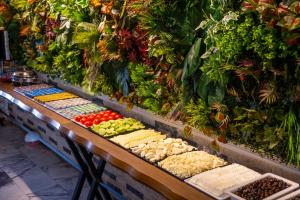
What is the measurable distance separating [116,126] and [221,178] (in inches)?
49.6

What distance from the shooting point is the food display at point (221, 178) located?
2.18 m

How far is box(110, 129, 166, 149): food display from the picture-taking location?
293 centimetres

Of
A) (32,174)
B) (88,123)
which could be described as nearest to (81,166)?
(88,123)

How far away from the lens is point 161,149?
2805mm

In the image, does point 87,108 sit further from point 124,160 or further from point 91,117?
point 124,160

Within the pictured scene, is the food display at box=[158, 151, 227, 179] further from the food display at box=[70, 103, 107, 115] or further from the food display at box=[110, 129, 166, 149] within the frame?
the food display at box=[70, 103, 107, 115]

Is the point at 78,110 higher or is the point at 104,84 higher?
the point at 104,84

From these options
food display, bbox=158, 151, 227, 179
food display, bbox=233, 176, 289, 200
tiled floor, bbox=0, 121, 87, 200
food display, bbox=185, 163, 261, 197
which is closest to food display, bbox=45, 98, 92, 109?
tiled floor, bbox=0, 121, 87, 200

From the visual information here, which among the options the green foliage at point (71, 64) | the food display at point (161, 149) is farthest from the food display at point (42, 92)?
the food display at point (161, 149)

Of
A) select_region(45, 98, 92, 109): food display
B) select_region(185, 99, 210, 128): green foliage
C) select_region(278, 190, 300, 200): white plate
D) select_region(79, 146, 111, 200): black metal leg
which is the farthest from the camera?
select_region(45, 98, 92, 109): food display

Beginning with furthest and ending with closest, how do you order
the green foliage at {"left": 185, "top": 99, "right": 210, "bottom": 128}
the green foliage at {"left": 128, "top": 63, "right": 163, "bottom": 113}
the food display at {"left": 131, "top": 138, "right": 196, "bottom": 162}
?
the green foliage at {"left": 128, "top": 63, "right": 163, "bottom": 113}, the food display at {"left": 131, "top": 138, "right": 196, "bottom": 162}, the green foliage at {"left": 185, "top": 99, "right": 210, "bottom": 128}

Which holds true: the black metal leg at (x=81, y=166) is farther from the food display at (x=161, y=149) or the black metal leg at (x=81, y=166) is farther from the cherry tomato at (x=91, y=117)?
the food display at (x=161, y=149)

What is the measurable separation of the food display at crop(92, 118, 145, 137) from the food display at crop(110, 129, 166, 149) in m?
0.10

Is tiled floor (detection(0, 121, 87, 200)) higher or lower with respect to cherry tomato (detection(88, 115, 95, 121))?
lower
